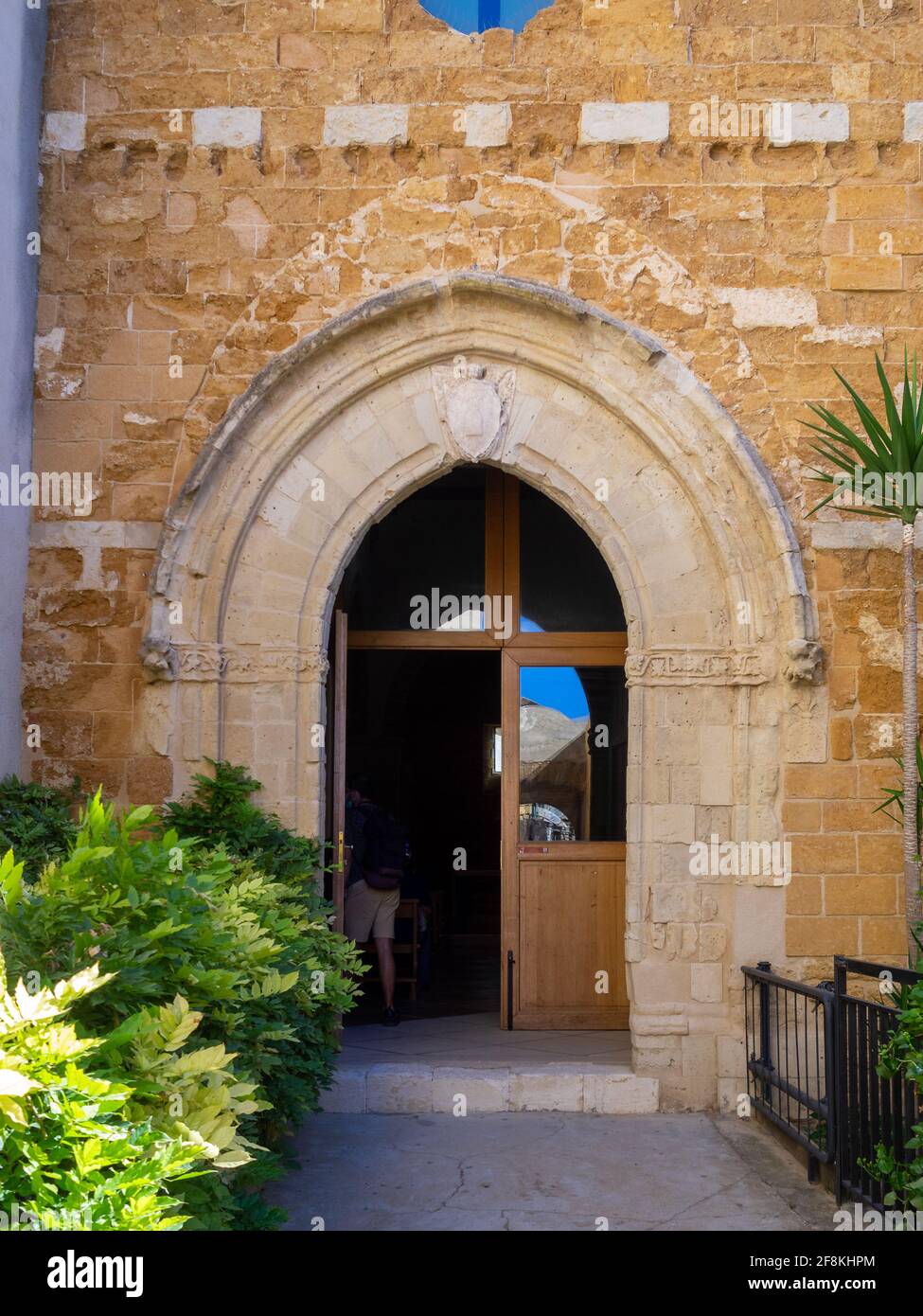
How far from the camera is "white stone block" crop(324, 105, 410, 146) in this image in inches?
252

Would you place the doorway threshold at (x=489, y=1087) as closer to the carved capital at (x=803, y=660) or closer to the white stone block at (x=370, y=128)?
the carved capital at (x=803, y=660)

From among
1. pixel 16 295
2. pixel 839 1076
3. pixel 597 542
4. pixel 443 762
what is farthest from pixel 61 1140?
pixel 443 762

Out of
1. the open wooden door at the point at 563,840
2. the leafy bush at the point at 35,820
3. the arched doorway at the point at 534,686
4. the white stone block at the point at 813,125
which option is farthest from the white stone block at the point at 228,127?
the leafy bush at the point at 35,820

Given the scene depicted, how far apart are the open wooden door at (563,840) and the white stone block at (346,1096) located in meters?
1.23

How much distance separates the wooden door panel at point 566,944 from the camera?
707cm

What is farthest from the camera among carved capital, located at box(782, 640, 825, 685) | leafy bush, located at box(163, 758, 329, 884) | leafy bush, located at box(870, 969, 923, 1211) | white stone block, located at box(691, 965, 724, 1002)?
white stone block, located at box(691, 965, 724, 1002)

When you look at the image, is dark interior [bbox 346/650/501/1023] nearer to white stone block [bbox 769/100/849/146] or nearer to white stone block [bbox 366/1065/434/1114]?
white stone block [bbox 366/1065/434/1114]

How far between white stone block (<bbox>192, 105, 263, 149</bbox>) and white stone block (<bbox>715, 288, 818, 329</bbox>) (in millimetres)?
2483

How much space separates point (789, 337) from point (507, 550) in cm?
200

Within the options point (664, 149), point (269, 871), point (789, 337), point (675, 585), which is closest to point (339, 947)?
point (269, 871)

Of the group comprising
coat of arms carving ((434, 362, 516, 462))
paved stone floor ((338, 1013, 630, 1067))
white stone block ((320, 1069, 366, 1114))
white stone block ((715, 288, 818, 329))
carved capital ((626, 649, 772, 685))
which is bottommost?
white stone block ((320, 1069, 366, 1114))

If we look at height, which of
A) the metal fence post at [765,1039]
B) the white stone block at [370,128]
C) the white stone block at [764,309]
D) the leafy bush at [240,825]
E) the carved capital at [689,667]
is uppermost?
the white stone block at [370,128]

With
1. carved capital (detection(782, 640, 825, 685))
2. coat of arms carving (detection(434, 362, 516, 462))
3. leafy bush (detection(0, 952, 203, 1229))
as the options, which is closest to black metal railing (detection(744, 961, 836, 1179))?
carved capital (detection(782, 640, 825, 685))

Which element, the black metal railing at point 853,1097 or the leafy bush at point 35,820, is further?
the leafy bush at point 35,820
